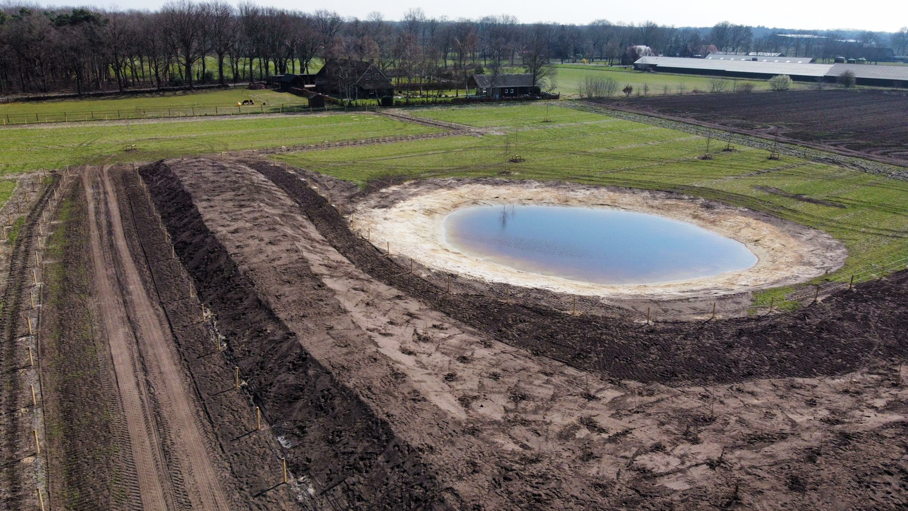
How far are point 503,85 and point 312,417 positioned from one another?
81.6m

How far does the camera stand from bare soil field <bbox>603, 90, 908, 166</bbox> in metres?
66.4

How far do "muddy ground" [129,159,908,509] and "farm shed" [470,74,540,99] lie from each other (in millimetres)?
65927

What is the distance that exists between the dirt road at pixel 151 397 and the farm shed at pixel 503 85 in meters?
69.4

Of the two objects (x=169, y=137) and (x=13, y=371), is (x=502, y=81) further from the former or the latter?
(x=13, y=371)

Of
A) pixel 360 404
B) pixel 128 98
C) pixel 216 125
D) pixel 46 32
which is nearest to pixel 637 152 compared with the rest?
pixel 216 125

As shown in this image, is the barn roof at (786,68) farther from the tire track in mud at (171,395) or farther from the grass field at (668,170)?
the tire track in mud at (171,395)

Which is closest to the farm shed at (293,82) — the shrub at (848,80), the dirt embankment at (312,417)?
the dirt embankment at (312,417)

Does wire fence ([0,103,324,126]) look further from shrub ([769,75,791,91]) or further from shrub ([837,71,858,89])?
shrub ([837,71,858,89])

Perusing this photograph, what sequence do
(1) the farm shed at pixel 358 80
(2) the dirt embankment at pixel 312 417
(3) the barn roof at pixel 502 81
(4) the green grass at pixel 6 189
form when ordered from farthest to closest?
(3) the barn roof at pixel 502 81
(1) the farm shed at pixel 358 80
(4) the green grass at pixel 6 189
(2) the dirt embankment at pixel 312 417

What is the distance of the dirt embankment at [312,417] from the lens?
16.8m

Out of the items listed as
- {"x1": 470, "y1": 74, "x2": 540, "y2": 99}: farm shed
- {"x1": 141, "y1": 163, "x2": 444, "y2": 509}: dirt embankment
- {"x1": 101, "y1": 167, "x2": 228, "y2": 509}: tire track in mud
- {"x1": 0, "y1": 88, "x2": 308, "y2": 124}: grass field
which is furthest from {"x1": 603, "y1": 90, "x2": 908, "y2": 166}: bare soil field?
{"x1": 101, "y1": 167, "x2": 228, "y2": 509}: tire track in mud

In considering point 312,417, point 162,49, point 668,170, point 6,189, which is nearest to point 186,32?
point 162,49

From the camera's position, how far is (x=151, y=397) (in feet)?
68.1

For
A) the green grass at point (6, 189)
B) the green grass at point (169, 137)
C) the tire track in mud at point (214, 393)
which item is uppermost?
the green grass at point (169, 137)
